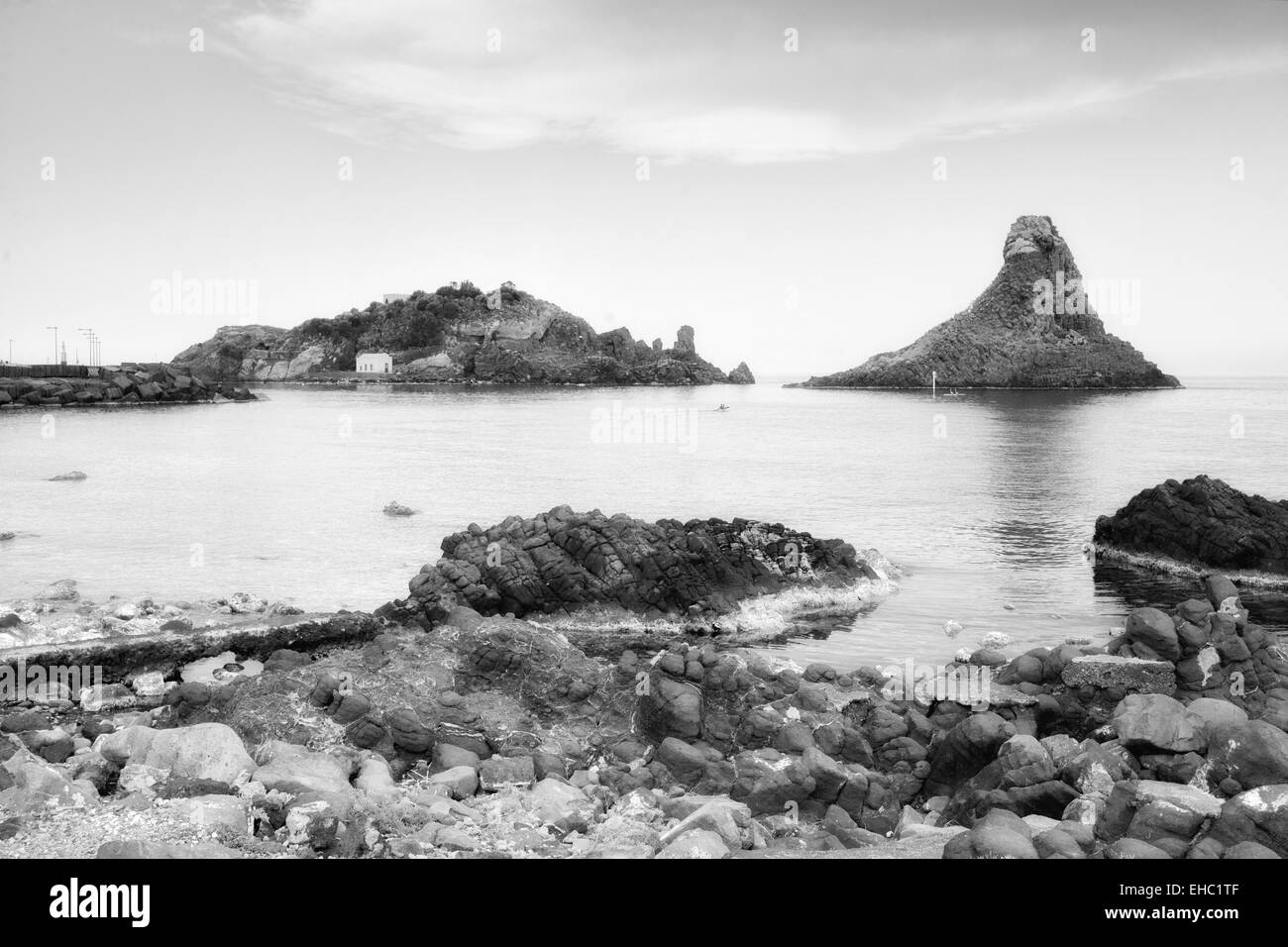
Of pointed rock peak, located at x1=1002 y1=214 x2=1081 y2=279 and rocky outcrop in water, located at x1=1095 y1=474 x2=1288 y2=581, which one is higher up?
pointed rock peak, located at x1=1002 y1=214 x2=1081 y2=279

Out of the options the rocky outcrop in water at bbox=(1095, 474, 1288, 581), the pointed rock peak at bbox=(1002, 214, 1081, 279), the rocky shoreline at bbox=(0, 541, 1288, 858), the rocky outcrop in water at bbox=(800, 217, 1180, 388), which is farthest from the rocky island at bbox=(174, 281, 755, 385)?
the rocky shoreline at bbox=(0, 541, 1288, 858)

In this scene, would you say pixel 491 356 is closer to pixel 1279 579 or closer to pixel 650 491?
pixel 650 491

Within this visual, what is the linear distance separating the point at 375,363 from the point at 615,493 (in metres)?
165

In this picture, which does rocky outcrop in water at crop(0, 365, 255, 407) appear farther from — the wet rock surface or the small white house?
the wet rock surface

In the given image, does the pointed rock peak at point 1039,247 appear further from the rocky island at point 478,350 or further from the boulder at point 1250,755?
the boulder at point 1250,755

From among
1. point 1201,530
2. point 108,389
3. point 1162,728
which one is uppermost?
point 108,389

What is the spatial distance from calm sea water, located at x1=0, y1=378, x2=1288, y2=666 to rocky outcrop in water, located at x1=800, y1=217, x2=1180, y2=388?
7613 cm

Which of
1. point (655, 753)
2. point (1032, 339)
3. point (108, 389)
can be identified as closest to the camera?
point (655, 753)

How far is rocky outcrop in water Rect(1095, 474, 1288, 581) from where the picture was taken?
23.2 meters

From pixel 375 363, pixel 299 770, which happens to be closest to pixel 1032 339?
pixel 375 363

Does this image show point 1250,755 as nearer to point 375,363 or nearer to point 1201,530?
point 1201,530

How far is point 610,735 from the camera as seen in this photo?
39.6 ft

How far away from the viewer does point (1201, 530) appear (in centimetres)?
2452
